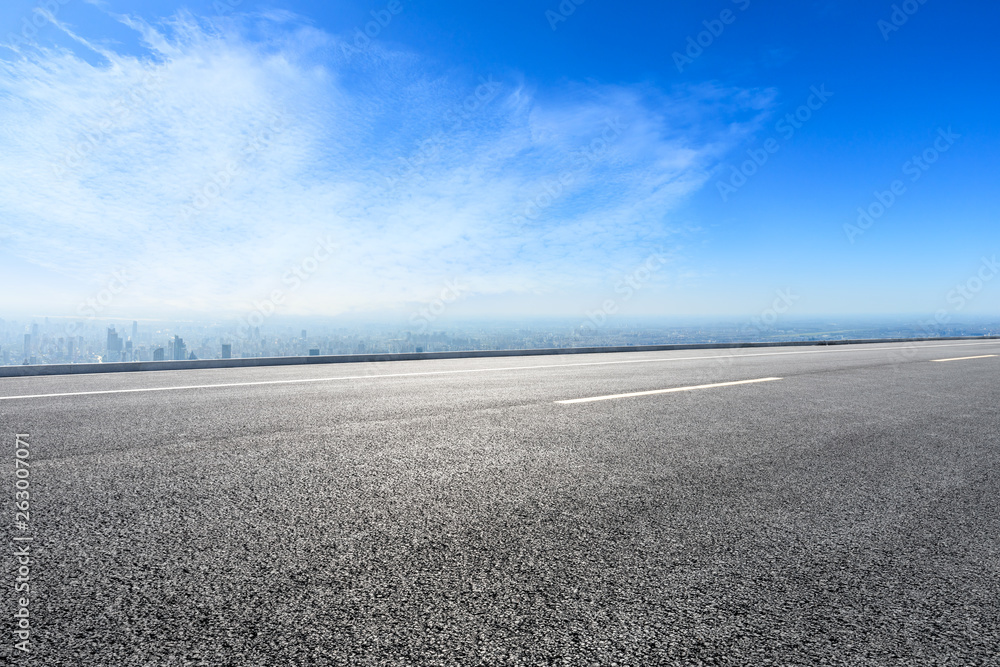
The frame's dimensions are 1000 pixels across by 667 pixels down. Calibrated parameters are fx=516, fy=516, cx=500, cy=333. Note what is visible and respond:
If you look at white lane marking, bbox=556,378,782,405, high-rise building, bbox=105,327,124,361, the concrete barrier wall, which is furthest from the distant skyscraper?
white lane marking, bbox=556,378,782,405

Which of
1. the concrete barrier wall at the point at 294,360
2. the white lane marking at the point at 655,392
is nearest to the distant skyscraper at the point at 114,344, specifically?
the concrete barrier wall at the point at 294,360

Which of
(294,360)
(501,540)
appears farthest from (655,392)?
(294,360)

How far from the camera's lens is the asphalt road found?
4.89 feet

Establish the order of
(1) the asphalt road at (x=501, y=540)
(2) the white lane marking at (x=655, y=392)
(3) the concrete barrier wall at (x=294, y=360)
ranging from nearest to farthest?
(1) the asphalt road at (x=501, y=540), (2) the white lane marking at (x=655, y=392), (3) the concrete barrier wall at (x=294, y=360)

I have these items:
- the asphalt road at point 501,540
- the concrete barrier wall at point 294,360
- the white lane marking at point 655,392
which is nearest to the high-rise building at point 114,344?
the concrete barrier wall at point 294,360

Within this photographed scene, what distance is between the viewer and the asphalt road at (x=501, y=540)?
1.49 metres

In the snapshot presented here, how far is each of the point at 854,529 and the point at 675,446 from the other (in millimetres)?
1553

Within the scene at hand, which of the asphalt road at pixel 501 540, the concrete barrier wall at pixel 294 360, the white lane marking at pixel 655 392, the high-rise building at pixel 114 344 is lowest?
the asphalt road at pixel 501 540

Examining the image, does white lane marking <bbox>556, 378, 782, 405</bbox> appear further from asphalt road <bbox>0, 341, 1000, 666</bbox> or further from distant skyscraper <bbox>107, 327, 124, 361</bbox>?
distant skyscraper <bbox>107, 327, 124, 361</bbox>

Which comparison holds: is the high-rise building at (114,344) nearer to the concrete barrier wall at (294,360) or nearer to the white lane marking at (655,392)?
the concrete barrier wall at (294,360)

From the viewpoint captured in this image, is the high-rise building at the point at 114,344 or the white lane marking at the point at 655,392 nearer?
the white lane marking at the point at 655,392

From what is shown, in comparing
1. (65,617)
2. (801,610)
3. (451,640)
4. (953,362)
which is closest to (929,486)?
(801,610)

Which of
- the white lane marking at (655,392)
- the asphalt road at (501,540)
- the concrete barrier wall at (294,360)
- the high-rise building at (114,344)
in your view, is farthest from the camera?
the high-rise building at (114,344)

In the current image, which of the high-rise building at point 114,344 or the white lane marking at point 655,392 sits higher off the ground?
the high-rise building at point 114,344
